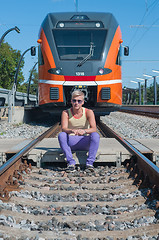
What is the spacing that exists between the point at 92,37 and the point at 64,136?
653cm

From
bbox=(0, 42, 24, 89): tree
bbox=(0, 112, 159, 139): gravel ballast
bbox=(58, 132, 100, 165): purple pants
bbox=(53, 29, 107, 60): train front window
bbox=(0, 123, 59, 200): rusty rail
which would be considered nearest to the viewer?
bbox=(0, 123, 59, 200): rusty rail

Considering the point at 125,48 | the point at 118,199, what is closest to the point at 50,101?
the point at 125,48

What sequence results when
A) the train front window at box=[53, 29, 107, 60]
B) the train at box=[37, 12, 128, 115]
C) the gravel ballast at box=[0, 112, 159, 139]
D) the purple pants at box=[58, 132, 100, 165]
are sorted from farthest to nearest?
1. the train front window at box=[53, 29, 107, 60]
2. the train at box=[37, 12, 128, 115]
3. the gravel ballast at box=[0, 112, 159, 139]
4. the purple pants at box=[58, 132, 100, 165]

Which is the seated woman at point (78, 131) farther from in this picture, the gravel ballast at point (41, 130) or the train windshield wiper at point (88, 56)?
the train windshield wiper at point (88, 56)

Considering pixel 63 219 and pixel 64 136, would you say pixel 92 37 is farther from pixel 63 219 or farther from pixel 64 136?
pixel 63 219

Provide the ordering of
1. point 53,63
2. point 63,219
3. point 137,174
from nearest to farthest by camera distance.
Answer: point 63,219, point 137,174, point 53,63

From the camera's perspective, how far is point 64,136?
16.5 ft

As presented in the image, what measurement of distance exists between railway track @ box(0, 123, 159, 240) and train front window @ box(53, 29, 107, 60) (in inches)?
249

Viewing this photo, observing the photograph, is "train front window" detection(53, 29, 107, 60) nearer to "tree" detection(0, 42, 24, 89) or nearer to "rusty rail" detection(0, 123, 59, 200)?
"rusty rail" detection(0, 123, 59, 200)

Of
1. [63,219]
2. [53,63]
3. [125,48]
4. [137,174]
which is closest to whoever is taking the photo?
[63,219]

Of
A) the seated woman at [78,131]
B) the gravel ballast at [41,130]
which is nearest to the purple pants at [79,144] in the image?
the seated woman at [78,131]

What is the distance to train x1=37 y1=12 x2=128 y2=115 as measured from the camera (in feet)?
34.4

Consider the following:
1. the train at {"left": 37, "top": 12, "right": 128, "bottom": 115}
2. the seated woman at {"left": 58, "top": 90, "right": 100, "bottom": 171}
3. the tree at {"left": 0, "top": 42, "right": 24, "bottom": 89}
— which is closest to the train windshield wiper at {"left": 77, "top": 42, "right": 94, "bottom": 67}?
the train at {"left": 37, "top": 12, "right": 128, "bottom": 115}

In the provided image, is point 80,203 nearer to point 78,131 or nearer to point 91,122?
point 78,131
